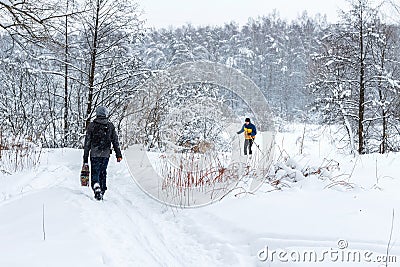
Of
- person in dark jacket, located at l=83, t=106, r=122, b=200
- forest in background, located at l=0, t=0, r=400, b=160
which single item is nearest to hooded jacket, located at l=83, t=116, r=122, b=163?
person in dark jacket, located at l=83, t=106, r=122, b=200

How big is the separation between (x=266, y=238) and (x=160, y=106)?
402 inches

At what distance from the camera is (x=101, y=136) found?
6020mm

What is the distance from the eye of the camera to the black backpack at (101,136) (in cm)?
598

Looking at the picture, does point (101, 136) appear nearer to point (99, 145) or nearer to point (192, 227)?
point (99, 145)

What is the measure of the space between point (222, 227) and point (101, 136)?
114 inches

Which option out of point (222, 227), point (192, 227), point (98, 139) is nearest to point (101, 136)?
point (98, 139)

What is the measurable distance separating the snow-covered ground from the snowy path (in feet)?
0.03

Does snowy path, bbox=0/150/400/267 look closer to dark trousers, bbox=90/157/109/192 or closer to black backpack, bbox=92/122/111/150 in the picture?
dark trousers, bbox=90/157/109/192

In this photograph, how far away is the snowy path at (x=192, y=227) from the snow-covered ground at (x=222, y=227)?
1 centimetres

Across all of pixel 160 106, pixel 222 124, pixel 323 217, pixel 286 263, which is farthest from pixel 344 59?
pixel 286 263

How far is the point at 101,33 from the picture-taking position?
13.7m

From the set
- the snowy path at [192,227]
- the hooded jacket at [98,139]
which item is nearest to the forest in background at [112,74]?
the hooded jacket at [98,139]

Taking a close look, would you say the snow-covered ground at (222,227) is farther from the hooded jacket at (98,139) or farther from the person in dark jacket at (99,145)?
the hooded jacket at (98,139)

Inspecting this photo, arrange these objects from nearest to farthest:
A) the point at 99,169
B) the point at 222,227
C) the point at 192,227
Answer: the point at 222,227 → the point at 192,227 → the point at 99,169
